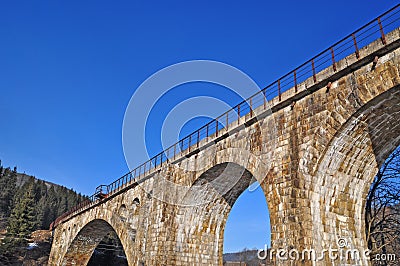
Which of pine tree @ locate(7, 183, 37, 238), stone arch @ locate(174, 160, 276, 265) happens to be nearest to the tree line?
pine tree @ locate(7, 183, 37, 238)

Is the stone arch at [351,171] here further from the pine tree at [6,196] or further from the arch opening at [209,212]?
the pine tree at [6,196]

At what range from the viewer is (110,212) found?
29.3 m

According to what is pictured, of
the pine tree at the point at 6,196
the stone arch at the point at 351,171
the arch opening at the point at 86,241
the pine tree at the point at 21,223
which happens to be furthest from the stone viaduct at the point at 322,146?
the pine tree at the point at 6,196

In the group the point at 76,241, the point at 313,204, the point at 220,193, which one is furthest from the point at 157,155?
the point at 76,241

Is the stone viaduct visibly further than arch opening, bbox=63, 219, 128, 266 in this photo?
No

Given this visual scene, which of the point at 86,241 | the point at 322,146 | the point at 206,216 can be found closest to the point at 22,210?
the point at 86,241

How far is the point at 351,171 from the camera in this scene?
42.6ft

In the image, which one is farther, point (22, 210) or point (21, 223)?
point (22, 210)

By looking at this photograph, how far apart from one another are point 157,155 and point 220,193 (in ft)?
18.8

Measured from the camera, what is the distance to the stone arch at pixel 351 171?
1198cm

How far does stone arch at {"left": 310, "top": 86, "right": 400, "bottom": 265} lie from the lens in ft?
39.3

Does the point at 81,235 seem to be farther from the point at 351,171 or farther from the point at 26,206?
the point at 351,171

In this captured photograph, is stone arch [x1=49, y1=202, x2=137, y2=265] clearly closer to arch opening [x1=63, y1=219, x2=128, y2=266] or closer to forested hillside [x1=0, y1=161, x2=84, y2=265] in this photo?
arch opening [x1=63, y1=219, x2=128, y2=266]

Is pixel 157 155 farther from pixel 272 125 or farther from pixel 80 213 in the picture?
pixel 80 213
